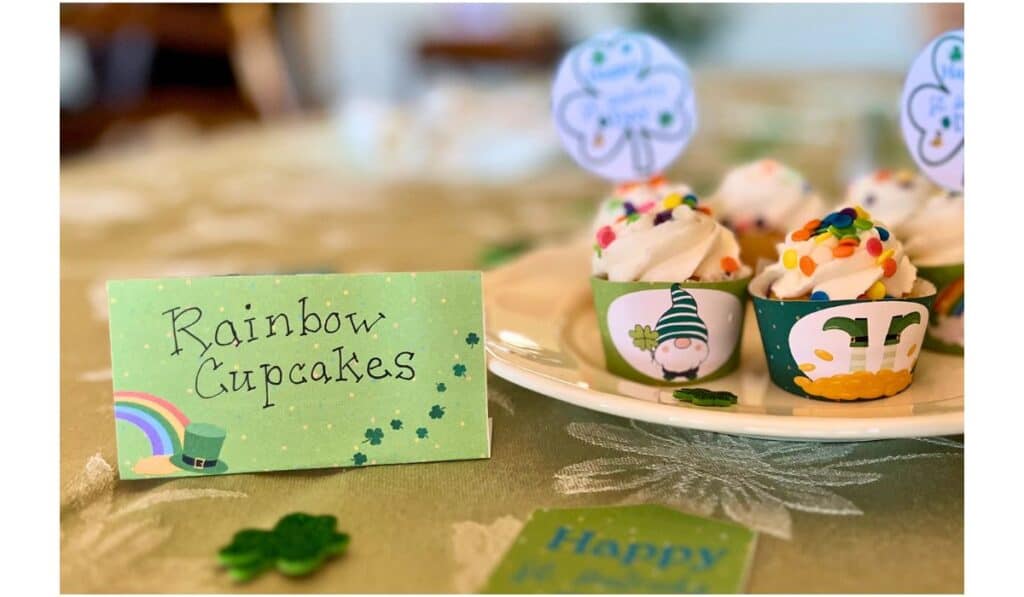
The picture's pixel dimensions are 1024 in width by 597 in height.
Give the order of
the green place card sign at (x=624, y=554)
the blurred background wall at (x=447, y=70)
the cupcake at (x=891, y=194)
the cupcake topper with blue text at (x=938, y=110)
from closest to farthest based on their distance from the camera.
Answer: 1. the green place card sign at (x=624, y=554)
2. the cupcake topper with blue text at (x=938, y=110)
3. the cupcake at (x=891, y=194)
4. the blurred background wall at (x=447, y=70)

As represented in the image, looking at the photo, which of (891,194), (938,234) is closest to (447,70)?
(891,194)

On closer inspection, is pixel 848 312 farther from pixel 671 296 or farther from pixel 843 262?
pixel 671 296

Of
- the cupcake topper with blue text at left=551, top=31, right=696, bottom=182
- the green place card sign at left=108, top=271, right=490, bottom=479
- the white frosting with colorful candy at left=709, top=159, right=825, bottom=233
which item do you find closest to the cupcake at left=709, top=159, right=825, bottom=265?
the white frosting with colorful candy at left=709, top=159, right=825, bottom=233

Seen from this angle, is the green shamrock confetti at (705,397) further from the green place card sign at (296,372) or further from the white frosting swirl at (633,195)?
the white frosting swirl at (633,195)

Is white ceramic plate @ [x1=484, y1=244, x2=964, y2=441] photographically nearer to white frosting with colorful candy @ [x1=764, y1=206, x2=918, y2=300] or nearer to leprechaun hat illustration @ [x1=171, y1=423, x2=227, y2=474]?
white frosting with colorful candy @ [x1=764, y1=206, x2=918, y2=300]

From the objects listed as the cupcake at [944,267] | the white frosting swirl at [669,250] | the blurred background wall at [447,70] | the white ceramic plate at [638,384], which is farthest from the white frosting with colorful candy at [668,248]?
the blurred background wall at [447,70]

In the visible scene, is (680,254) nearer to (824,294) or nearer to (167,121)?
(824,294)
